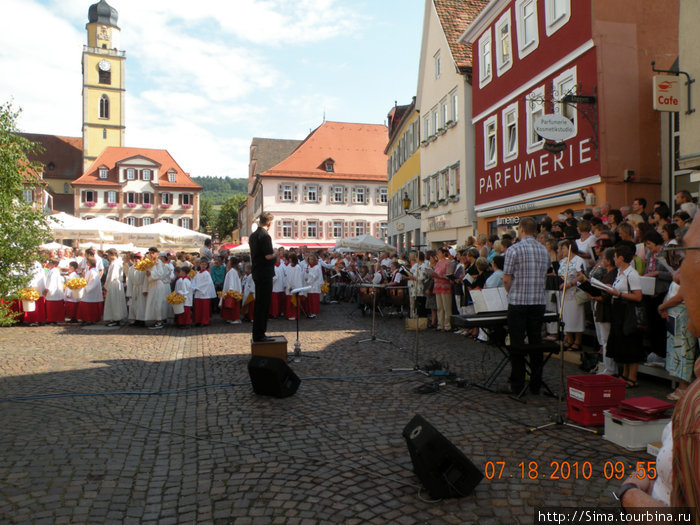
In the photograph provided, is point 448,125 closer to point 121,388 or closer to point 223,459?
point 121,388

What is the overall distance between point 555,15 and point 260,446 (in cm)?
1596

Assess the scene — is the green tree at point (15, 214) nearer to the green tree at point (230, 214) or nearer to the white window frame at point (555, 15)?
the white window frame at point (555, 15)

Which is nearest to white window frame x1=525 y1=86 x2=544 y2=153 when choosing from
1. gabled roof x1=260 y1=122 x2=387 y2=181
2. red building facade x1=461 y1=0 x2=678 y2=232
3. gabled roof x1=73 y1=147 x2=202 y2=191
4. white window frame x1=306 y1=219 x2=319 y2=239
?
red building facade x1=461 y1=0 x2=678 y2=232

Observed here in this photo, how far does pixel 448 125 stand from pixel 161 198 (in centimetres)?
5320

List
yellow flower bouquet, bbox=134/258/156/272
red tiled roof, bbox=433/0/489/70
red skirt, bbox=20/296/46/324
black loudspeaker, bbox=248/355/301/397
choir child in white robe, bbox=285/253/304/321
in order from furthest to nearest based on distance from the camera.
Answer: red tiled roof, bbox=433/0/489/70 → choir child in white robe, bbox=285/253/304/321 → red skirt, bbox=20/296/46/324 → yellow flower bouquet, bbox=134/258/156/272 → black loudspeaker, bbox=248/355/301/397

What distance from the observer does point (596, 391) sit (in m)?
5.58

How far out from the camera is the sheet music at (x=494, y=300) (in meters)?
7.49

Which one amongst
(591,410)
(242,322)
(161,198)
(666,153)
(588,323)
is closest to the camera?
(591,410)

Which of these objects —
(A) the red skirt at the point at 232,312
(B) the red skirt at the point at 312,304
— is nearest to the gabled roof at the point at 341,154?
(B) the red skirt at the point at 312,304

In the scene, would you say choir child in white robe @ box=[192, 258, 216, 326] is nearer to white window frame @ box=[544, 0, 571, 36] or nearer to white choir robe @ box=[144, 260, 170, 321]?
white choir robe @ box=[144, 260, 170, 321]

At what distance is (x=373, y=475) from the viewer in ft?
14.4

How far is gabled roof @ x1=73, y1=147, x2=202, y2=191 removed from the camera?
227 ft

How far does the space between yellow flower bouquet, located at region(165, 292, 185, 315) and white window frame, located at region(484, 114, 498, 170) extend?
496 inches

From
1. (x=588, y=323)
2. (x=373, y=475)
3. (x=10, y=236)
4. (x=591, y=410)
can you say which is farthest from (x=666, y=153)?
(x=10, y=236)
